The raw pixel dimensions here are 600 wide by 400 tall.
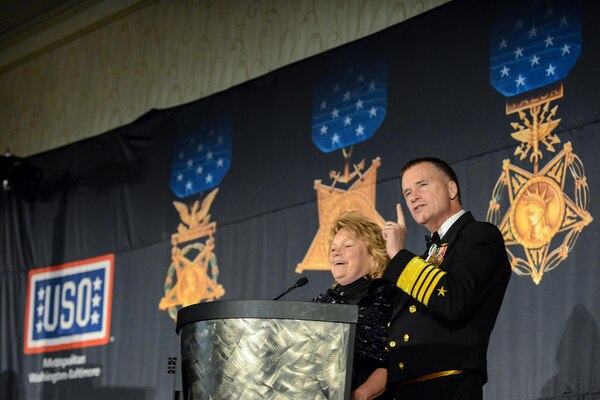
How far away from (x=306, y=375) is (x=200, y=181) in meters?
3.88

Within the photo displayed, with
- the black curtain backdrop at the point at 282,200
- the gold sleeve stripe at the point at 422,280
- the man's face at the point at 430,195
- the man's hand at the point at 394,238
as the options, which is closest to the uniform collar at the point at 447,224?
the man's face at the point at 430,195

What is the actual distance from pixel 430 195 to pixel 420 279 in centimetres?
37

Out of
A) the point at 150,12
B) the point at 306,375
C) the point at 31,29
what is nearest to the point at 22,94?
the point at 31,29

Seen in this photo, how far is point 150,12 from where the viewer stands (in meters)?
6.98

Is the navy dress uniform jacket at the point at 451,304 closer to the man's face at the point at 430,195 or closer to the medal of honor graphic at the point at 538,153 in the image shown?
the man's face at the point at 430,195

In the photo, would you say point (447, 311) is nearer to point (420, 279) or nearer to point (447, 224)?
point (420, 279)

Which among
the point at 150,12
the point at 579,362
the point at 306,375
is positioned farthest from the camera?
the point at 150,12

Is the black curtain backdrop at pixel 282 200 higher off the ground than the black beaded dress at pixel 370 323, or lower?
higher

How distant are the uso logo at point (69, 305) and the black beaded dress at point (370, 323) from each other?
11.8ft

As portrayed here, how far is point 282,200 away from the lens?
5582 millimetres

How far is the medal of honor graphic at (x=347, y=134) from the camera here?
5.12 m

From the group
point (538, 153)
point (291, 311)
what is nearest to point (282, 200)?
point (538, 153)

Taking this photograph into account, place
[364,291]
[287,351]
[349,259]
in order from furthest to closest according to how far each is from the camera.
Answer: [349,259], [364,291], [287,351]

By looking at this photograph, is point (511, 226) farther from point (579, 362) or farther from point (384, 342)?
point (384, 342)
